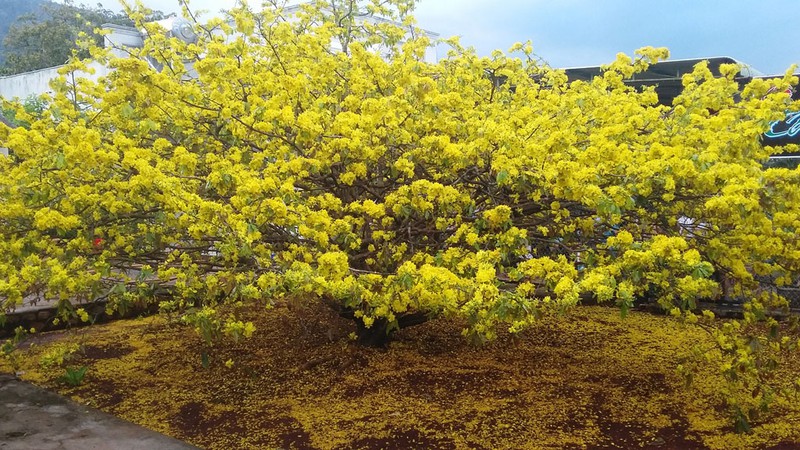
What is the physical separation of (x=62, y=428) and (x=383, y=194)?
2.44 meters

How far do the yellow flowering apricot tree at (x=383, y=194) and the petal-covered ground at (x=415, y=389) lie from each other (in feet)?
2.31

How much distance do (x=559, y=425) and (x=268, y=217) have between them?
2.20 metres

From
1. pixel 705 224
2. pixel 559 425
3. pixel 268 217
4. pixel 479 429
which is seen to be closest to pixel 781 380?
pixel 705 224

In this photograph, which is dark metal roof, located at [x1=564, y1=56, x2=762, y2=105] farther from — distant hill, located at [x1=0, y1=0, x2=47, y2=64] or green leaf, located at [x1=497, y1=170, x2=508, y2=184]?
distant hill, located at [x1=0, y1=0, x2=47, y2=64]

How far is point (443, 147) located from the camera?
3.83 metres

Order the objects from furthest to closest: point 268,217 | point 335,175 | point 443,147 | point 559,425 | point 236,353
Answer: point 236,353
point 335,175
point 559,425
point 443,147
point 268,217

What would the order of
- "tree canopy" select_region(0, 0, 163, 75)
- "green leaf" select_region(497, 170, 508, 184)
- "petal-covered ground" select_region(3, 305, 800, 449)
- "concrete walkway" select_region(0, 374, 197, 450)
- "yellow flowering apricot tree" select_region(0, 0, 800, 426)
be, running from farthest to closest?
"tree canopy" select_region(0, 0, 163, 75), "petal-covered ground" select_region(3, 305, 800, 449), "concrete walkway" select_region(0, 374, 197, 450), "green leaf" select_region(497, 170, 508, 184), "yellow flowering apricot tree" select_region(0, 0, 800, 426)

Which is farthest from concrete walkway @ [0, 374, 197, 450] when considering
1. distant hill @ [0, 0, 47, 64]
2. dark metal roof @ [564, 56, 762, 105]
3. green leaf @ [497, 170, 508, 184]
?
distant hill @ [0, 0, 47, 64]

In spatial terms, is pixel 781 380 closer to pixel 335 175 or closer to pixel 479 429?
pixel 479 429

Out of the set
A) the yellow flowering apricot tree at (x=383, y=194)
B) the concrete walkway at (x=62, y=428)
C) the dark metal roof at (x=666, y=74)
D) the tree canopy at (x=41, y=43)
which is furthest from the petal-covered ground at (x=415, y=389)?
the tree canopy at (x=41, y=43)

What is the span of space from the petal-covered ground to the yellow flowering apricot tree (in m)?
0.70

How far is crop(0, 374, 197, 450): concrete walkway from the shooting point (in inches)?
143

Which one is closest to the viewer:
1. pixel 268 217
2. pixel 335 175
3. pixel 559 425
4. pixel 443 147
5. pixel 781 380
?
pixel 268 217

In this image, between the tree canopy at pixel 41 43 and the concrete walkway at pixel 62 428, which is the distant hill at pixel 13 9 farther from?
the concrete walkway at pixel 62 428
